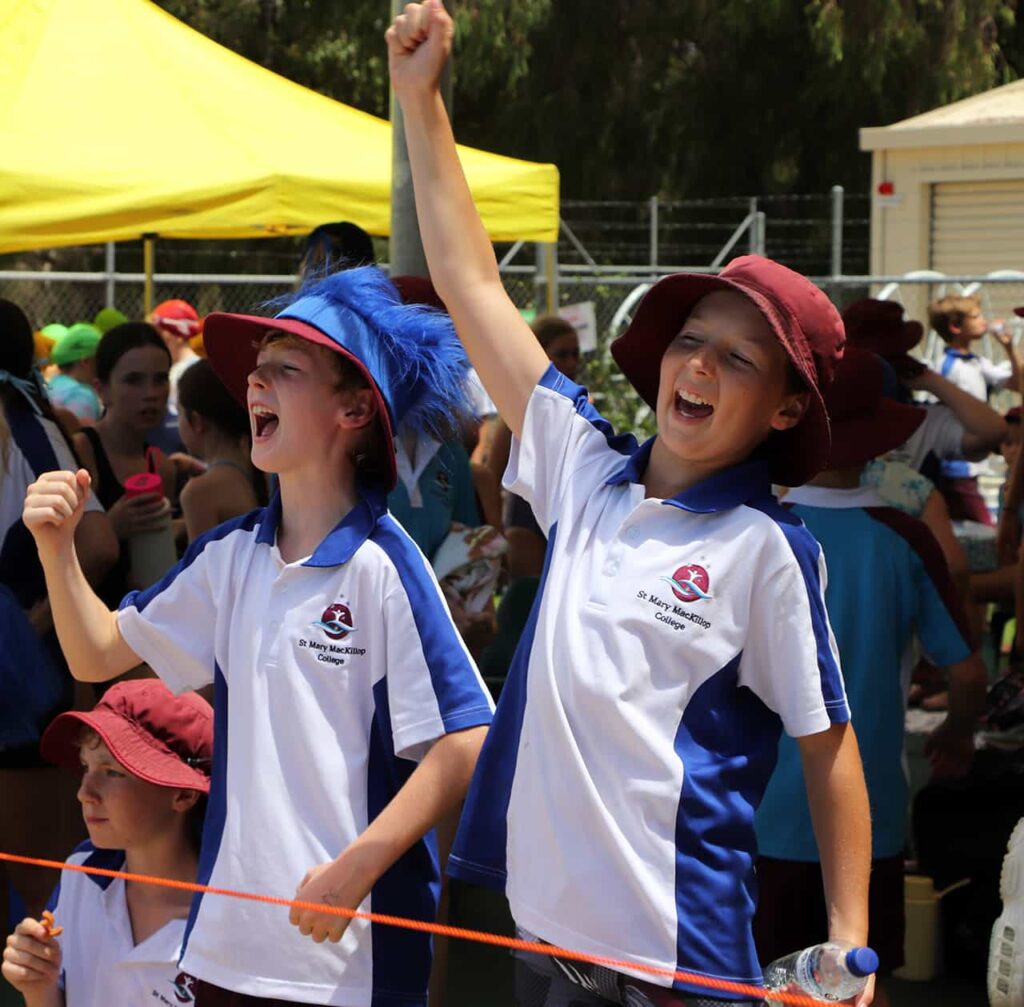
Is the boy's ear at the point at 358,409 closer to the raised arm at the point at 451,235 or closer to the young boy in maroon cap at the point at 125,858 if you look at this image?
the raised arm at the point at 451,235

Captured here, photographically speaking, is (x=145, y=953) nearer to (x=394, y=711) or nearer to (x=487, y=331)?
(x=394, y=711)

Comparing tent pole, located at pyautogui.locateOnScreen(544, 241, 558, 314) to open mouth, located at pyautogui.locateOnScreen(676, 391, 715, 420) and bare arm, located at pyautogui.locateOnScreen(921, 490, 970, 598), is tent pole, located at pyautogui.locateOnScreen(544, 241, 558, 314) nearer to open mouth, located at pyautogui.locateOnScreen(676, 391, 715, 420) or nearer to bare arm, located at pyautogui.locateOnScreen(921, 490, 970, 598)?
bare arm, located at pyautogui.locateOnScreen(921, 490, 970, 598)

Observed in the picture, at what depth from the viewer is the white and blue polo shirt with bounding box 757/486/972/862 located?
3682mm

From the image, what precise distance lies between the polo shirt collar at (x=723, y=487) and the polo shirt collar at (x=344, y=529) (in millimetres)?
452

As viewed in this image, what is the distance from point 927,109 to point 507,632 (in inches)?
809

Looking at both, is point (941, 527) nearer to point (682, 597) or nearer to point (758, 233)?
point (682, 597)

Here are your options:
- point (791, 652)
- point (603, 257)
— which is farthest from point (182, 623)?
point (603, 257)

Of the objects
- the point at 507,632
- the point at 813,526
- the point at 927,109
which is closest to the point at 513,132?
the point at 927,109

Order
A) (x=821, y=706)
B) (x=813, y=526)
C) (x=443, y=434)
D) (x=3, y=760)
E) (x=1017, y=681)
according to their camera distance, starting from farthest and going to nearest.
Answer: (x=1017, y=681)
(x=3, y=760)
(x=813, y=526)
(x=443, y=434)
(x=821, y=706)

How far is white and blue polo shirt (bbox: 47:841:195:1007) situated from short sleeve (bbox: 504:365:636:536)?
1106 millimetres

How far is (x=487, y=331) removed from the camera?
103 inches

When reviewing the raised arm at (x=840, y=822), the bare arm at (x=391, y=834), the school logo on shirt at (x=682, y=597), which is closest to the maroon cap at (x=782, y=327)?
the school logo on shirt at (x=682, y=597)

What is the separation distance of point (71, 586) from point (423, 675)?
0.58 meters

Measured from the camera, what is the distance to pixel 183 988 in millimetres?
3045
